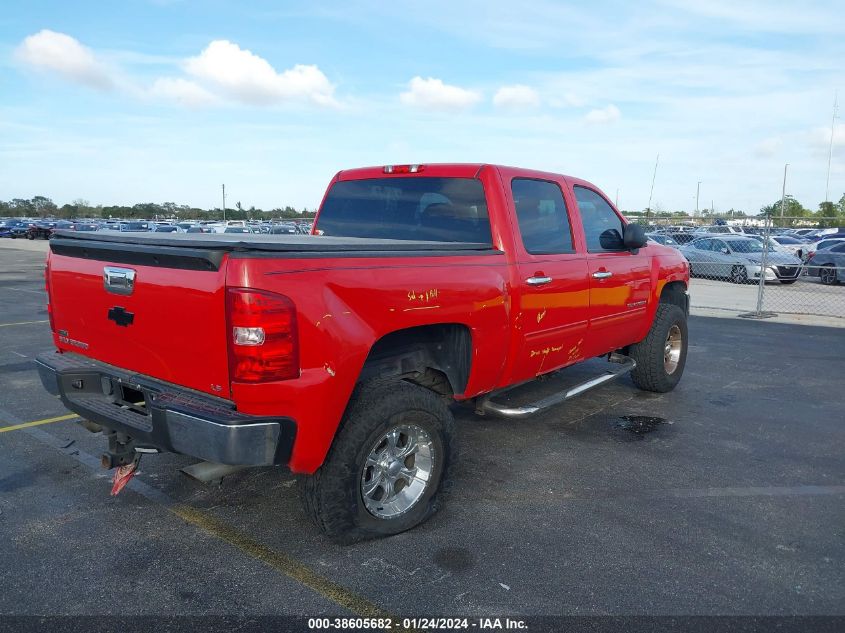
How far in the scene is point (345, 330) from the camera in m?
3.01

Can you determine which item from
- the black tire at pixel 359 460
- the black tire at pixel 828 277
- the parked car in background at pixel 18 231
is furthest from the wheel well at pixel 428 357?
the parked car in background at pixel 18 231

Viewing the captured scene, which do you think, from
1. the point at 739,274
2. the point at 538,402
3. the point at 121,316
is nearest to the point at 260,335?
the point at 121,316

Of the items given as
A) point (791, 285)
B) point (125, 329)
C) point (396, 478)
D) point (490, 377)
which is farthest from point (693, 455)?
point (791, 285)

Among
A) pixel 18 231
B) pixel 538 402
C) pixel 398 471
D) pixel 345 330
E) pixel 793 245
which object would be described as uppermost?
pixel 345 330

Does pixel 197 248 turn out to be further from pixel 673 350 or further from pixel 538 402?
pixel 673 350

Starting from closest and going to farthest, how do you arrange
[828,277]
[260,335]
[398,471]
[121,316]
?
[260,335], [121,316], [398,471], [828,277]

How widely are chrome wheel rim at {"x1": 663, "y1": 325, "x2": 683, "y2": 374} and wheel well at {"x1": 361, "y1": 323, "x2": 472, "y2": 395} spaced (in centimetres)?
333

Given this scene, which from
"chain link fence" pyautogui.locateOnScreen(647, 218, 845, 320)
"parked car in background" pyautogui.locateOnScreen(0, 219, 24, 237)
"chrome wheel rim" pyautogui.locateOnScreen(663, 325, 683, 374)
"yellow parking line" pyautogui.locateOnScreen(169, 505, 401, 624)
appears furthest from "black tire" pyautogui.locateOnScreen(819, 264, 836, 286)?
"parked car in background" pyautogui.locateOnScreen(0, 219, 24, 237)

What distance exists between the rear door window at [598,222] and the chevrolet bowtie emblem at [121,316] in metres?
3.24

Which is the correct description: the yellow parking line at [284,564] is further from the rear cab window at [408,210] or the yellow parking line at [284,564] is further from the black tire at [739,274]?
the black tire at [739,274]

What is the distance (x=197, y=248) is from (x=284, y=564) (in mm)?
1539

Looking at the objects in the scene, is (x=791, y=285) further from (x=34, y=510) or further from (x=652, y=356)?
(x=34, y=510)

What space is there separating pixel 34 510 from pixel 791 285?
20416 millimetres

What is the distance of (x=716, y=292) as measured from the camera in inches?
668
